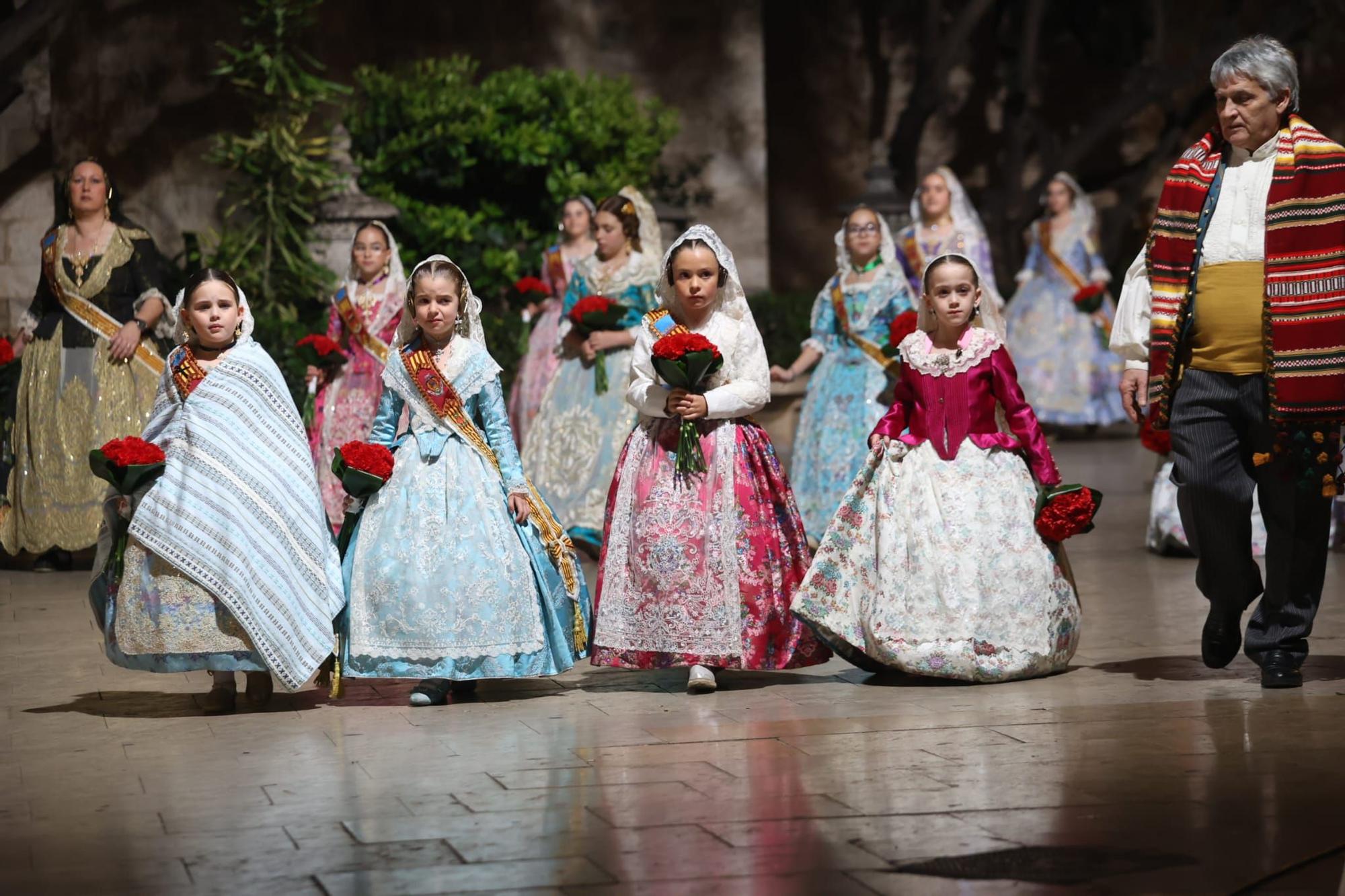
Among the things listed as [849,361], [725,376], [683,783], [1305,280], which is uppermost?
[1305,280]

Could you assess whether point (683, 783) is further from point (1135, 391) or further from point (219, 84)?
point (219, 84)

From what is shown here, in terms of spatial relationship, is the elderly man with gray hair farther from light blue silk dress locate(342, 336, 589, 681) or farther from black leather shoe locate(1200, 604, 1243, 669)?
light blue silk dress locate(342, 336, 589, 681)

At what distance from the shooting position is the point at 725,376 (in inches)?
258

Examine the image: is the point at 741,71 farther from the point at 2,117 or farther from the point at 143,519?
the point at 143,519

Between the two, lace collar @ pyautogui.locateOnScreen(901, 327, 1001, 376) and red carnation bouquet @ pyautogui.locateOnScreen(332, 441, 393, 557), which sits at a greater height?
lace collar @ pyautogui.locateOnScreen(901, 327, 1001, 376)

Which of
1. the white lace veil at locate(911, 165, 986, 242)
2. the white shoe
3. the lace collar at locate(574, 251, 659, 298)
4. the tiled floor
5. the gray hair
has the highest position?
the white lace veil at locate(911, 165, 986, 242)

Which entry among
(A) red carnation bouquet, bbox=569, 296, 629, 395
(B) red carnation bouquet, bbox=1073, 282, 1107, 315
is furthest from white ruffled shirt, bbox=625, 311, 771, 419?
(B) red carnation bouquet, bbox=1073, 282, 1107, 315

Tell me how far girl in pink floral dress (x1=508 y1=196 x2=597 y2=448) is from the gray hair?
16.1 feet

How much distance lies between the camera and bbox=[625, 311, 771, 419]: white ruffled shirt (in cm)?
646

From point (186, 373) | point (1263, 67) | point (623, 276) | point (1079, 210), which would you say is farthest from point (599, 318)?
point (1079, 210)

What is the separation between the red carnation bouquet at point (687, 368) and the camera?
247 inches

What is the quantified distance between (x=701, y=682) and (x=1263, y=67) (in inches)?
96.5

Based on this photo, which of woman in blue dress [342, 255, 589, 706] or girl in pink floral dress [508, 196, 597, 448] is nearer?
woman in blue dress [342, 255, 589, 706]

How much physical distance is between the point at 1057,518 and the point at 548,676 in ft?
5.45
